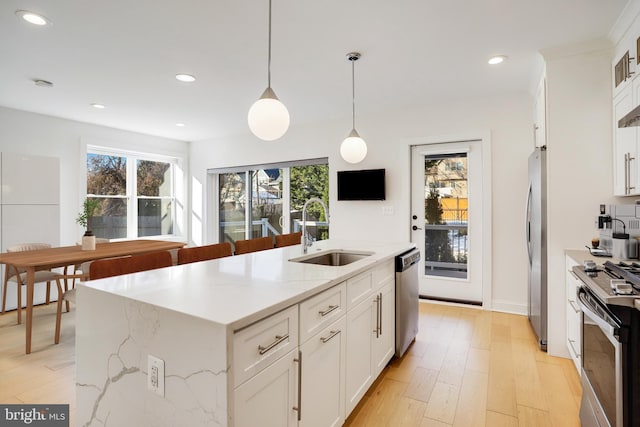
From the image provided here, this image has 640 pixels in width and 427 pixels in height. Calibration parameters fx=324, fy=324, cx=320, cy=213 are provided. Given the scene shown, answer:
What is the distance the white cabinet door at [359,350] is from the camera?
1771 mm

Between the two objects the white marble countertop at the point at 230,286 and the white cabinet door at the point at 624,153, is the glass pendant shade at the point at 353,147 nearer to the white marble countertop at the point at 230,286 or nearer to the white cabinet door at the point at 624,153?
the white marble countertop at the point at 230,286

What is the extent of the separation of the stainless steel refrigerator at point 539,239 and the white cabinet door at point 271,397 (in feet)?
7.96

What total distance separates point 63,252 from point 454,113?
4.58 meters

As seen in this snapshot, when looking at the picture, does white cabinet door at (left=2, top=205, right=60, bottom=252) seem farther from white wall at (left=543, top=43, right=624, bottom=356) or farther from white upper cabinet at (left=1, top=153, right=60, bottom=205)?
white wall at (left=543, top=43, right=624, bottom=356)

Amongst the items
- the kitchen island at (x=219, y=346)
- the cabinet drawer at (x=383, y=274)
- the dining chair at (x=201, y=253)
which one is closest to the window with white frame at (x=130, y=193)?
the dining chair at (x=201, y=253)

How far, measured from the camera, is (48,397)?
211 cm

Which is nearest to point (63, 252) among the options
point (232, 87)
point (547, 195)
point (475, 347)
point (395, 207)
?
point (232, 87)

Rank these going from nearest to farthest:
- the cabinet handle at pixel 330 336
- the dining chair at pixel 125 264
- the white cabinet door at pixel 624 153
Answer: the cabinet handle at pixel 330 336
the dining chair at pixel 125 264
the white cabinet door at pixel 624 153

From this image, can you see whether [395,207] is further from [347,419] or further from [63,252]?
[63,252]

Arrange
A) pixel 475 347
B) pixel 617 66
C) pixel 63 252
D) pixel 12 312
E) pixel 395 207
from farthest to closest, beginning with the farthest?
1. pixel 395 207
2. pixel 12 312
3. pixel 63 252
4. pixel 475 347
5. pixel 617 66

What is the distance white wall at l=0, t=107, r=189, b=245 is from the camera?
164 inches

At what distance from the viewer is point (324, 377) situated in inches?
59.4

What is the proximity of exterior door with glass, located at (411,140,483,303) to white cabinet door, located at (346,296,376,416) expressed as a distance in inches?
93.7

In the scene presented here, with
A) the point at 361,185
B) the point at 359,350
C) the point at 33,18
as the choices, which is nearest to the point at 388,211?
the point at 361,185
